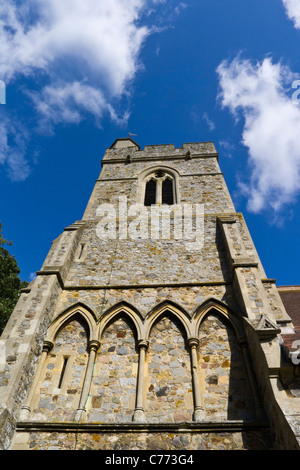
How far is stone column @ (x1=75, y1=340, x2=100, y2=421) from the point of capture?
17.6 feet

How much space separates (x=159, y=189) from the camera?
1253 cm

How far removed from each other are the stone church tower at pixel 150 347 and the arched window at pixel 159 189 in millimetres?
2300

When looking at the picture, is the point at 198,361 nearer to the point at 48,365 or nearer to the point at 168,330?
the point at 168,330

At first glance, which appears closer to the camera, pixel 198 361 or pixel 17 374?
pixel 17 374

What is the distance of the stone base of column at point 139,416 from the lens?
5.15 meters

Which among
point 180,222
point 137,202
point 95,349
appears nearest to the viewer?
point 95,349

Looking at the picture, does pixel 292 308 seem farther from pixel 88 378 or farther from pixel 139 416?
pixel 88 378

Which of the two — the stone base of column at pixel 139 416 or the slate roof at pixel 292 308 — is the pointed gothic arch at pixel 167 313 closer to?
the stone base of column at pixel 139 416

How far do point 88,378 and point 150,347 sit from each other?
4.15 feet

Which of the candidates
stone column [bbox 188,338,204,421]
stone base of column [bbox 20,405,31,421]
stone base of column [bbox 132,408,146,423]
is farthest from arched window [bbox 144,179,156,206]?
stone base of column [bbox 20,405,31,421]
